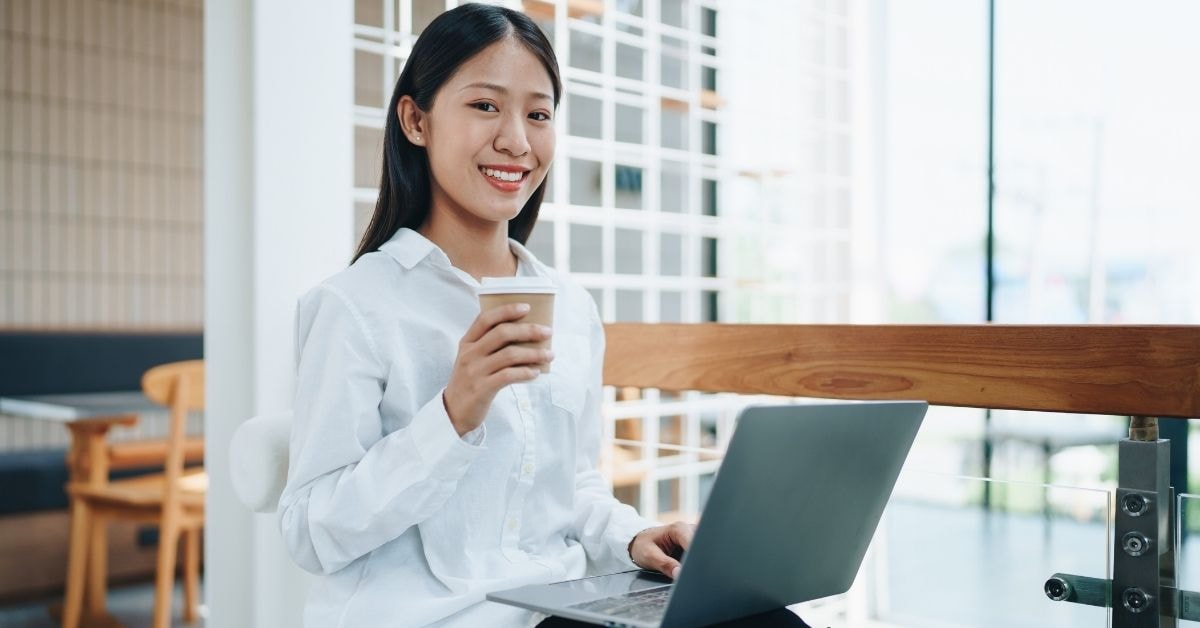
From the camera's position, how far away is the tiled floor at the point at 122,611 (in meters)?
3.57

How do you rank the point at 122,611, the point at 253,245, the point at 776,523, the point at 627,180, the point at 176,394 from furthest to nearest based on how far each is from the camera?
the point at 627,180, the point at 122,611, the point at 176,394, the point at 253,245, the point at 776,523

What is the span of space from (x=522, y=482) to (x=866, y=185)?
11.2 feet

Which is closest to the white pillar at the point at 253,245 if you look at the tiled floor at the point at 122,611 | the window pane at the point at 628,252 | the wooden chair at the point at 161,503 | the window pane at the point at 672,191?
the wooden chair at the point at 161,503

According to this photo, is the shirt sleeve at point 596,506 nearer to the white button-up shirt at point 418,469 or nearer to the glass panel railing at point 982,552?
the white button-up shirt at point 418,469

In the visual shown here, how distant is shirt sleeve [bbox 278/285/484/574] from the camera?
39.9 inches

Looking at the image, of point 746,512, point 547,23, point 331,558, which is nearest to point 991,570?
point 746,512

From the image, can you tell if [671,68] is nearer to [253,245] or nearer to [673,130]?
[673,130]

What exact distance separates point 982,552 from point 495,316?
30.5 inches

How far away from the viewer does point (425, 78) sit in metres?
1.19

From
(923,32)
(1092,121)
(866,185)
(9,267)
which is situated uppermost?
(923,32)

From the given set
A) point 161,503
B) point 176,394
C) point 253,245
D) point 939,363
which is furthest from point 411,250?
point 161,503

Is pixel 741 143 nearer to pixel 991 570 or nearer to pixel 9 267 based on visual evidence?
pixel 9 267

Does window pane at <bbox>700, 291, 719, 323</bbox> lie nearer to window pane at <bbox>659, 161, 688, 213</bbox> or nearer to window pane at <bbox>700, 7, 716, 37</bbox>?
window pane at <bbox>659, 161, 688, 213</bbox>

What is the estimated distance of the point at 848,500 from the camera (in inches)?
39.6
